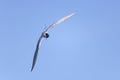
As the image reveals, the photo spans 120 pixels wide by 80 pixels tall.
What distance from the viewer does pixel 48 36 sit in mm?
106688

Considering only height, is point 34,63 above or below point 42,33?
below

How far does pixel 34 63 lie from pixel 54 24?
17.2 m

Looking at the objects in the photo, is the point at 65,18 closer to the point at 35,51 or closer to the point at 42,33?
the point at 42,33

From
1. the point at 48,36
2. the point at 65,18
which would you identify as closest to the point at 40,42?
the point at 48,36

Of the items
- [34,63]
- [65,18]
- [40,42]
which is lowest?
[34,63]

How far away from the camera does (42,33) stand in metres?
107

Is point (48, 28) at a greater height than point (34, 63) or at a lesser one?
greater

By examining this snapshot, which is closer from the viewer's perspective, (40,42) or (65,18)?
(40,42)

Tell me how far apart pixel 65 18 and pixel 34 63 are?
2188 centimetres

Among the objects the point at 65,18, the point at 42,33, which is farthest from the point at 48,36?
the point at 65,18

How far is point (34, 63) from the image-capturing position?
10675 centimetres

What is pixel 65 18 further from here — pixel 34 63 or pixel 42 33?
pixel 34 63

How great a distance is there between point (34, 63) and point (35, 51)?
4723mm

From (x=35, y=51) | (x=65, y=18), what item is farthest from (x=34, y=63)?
(x=65, y=18)
